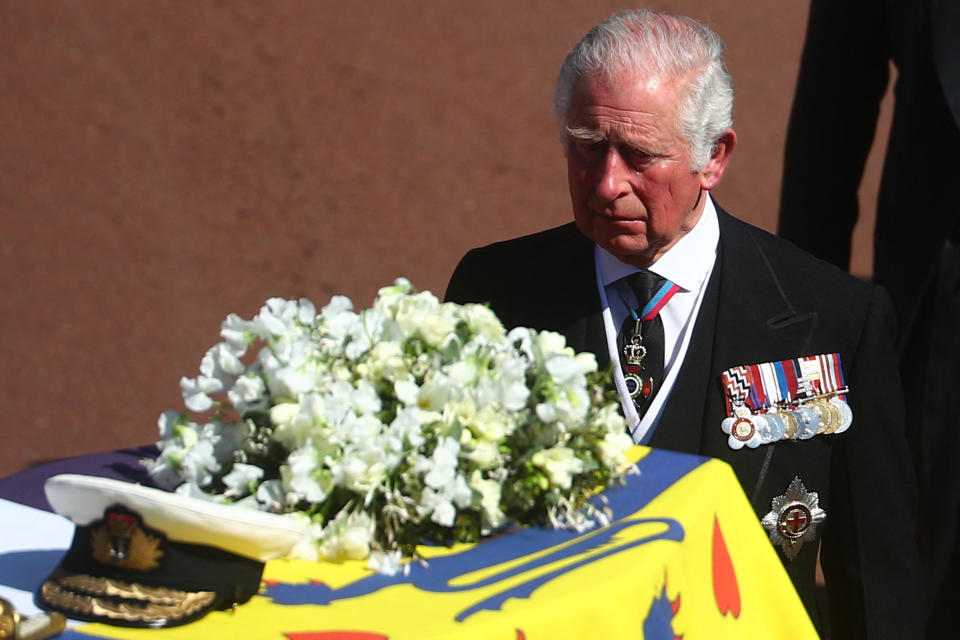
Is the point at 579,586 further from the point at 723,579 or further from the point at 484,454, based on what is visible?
the point at 723,579

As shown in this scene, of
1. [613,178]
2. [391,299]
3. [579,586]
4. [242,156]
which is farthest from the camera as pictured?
[242,156]

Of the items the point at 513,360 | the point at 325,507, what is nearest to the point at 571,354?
the point at 513,360

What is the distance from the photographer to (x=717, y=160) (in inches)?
95.2

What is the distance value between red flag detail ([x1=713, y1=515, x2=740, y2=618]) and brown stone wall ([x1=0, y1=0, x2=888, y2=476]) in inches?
136

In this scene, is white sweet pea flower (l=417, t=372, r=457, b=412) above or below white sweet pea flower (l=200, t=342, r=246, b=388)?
below

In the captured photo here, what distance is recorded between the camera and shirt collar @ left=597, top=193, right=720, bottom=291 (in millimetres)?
2469

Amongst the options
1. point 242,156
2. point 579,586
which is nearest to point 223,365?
point 579,586

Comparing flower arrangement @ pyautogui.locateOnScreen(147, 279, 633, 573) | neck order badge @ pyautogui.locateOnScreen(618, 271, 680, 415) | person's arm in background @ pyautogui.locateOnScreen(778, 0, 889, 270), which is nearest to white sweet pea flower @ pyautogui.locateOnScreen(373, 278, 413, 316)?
flower arrangement @ pyautogui.locateOnScreen(147, 279, 633, 573)

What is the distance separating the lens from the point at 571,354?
5.59ft

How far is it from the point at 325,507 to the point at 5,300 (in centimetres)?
387

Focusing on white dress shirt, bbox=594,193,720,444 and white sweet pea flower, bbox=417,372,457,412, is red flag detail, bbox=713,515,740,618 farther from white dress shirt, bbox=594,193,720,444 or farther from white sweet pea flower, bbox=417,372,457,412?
white dress shirt, bbox=594,193,720,444

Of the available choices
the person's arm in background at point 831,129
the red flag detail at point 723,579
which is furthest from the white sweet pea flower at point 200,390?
the person's arm in background at point 831,129

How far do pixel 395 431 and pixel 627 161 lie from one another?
87 centimetres

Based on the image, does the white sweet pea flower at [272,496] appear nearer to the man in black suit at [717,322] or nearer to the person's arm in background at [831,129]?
the man in black suit at [717,322]
